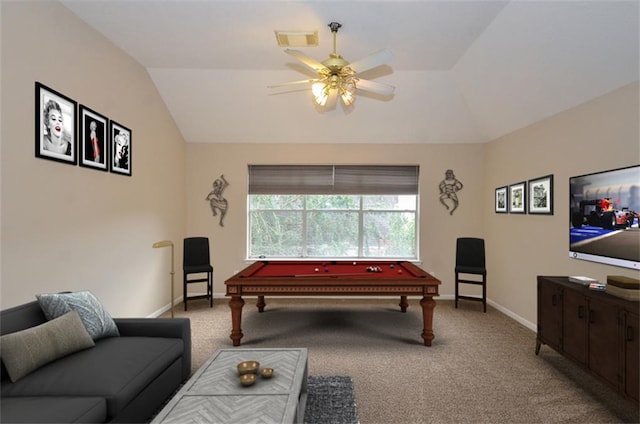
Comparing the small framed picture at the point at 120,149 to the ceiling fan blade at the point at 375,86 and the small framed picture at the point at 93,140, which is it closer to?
the small framed picture at the point at 93,140

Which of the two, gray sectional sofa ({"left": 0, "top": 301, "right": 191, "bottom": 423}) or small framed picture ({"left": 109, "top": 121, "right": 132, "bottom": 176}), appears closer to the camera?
gray sectional sofa ({"left": 0, "top": 301, "right": 191, "bottom": 423})

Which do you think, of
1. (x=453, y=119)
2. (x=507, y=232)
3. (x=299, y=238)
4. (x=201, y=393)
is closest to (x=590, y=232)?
(x=507, y=232)

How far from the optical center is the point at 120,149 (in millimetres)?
3875

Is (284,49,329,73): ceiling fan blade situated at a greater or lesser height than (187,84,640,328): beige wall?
greater

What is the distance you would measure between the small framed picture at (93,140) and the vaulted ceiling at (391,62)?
915 millimetres

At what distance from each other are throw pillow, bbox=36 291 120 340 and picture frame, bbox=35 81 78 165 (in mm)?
1148

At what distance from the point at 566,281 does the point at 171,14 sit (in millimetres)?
4451

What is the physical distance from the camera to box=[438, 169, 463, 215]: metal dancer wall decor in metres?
5.70

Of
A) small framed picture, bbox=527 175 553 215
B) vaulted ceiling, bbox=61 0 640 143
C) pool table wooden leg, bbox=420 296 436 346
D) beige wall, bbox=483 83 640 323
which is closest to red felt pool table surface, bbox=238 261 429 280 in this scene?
pool table wooden leg, bbox=420 296 436 346

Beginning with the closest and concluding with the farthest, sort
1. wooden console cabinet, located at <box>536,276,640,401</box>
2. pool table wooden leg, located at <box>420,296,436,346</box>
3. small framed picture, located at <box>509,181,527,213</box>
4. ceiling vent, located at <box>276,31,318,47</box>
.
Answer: wooden console cabinet, located at <box>536,276,640,401</box>, ceiling vent, located at <box>276,31,318,47</box>, pool table wooden leg, located at <box>420,296,436,346</box>, small framed picture, located at <box>509,181,527,213</box>

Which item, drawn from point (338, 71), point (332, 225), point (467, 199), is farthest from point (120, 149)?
point (467, 199)

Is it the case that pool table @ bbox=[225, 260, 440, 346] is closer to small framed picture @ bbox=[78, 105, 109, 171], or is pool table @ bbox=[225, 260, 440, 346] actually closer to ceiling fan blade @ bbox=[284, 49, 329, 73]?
small framed picture @ bbox=[78, 105, 109, 171]

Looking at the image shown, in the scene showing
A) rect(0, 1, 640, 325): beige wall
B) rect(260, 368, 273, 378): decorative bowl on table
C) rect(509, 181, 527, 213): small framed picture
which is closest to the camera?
rect(260, 368, 273, 378): decorative bowl on table

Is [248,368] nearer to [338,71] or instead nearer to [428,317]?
[428,317]
